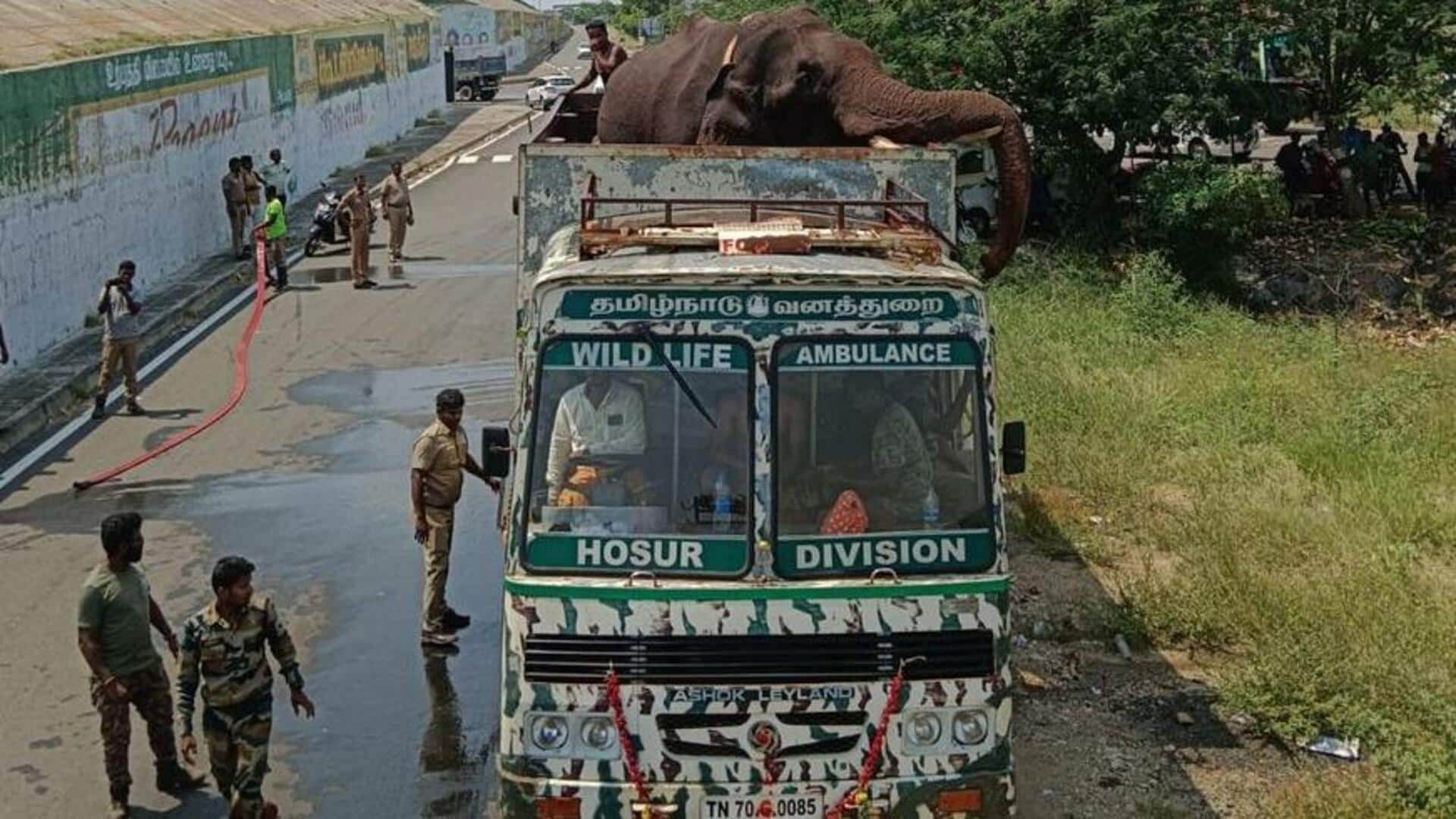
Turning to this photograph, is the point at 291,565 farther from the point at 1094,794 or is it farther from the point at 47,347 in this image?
the point at 47,347

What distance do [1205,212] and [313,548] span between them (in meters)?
12.9

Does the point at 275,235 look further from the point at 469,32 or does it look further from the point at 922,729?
the point at 469,32

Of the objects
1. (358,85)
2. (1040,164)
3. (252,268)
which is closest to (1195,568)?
(1040,164)

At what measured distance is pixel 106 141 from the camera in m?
21.6

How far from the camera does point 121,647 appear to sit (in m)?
7.89

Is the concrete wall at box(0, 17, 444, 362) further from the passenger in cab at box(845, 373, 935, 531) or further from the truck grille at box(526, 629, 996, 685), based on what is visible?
the passenger in cab at box(845, 373, 935, 531)

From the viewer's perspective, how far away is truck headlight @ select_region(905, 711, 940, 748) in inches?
249

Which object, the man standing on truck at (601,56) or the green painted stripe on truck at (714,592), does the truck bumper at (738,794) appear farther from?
the man standing on truck at (601,56)

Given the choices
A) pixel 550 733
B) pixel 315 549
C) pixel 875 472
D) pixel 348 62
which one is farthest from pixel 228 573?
pixel 348 62

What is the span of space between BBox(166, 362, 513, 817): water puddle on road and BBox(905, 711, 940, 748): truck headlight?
8.64ft

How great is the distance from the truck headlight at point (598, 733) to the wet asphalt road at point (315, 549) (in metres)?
2.03

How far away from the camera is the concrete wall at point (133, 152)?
1845cm

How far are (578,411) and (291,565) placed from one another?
607 cm

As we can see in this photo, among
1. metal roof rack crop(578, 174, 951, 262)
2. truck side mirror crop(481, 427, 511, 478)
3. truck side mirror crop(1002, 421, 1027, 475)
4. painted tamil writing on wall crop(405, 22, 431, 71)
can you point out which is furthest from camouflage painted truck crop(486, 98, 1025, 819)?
painted tamil writing on wall crop(405, 22, 431, 71)
